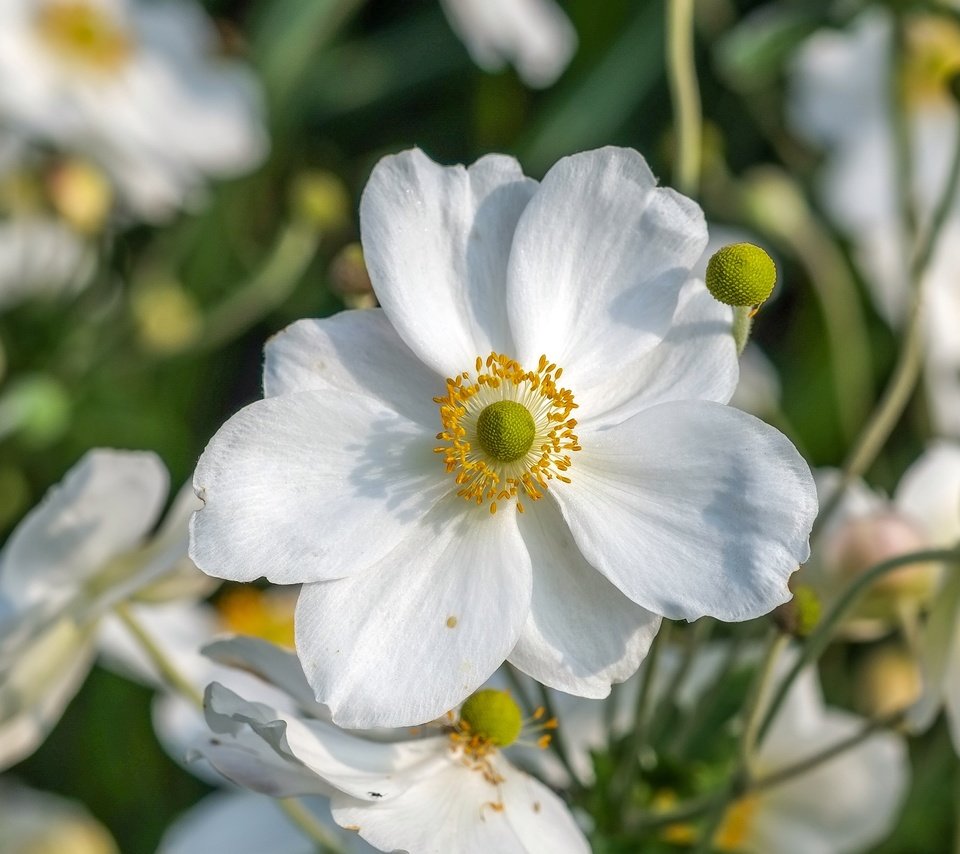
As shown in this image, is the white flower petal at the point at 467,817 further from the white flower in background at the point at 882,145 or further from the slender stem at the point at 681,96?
the white flower in background at the point at 882,145

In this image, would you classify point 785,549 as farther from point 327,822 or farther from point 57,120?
point 57,120

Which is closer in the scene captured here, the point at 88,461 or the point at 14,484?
the point at 88,461

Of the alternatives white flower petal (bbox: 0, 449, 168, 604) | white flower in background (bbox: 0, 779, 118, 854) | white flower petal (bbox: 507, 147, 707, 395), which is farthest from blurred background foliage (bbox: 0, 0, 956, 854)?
white flower petal (bbox: 507, 147, 707, 395)

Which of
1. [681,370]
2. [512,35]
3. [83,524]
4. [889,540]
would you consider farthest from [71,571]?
[512,35]

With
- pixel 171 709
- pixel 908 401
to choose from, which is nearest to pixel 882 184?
pixel 908 401

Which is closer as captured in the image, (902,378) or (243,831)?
(902,378)

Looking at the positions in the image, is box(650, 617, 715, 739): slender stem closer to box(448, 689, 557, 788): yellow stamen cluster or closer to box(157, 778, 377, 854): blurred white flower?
box(448, 689, 557, 788): yellow stamen cluster

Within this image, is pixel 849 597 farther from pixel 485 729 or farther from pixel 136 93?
pixel 136 93
